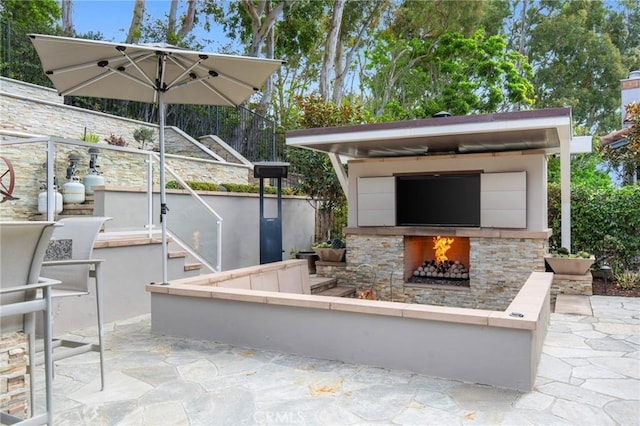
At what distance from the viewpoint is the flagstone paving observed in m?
2.76

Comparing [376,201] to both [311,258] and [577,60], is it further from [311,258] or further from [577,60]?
[577,60]

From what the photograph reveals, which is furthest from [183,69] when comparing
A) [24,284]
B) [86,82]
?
[24,284]

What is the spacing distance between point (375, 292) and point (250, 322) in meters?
3.53

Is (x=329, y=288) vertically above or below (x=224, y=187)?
below

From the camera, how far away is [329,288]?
24.3 feet

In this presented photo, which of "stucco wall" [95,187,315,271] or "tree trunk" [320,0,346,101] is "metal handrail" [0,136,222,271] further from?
"tree trunk" [320,0,346,101]

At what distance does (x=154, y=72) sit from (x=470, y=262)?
4.98m

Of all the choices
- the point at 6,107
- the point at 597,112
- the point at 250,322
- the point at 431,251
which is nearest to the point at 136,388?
the point at 250,322

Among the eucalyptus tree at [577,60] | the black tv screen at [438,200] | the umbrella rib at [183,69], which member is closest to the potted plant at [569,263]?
the black tv screen at [438,200]

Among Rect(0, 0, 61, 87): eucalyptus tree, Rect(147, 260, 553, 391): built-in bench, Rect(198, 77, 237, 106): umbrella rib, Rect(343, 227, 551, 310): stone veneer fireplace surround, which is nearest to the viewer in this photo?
Rect(147, 260, 553, 391): built-in bench

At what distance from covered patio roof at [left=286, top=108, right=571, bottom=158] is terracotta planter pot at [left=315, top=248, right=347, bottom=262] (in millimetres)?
1667

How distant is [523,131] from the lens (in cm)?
545

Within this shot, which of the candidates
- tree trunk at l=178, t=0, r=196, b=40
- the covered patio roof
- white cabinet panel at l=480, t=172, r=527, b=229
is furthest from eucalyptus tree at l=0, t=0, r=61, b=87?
white cabinet panel at l=480, t=172, r=527, b=229

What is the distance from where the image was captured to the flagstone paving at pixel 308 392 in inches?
109
